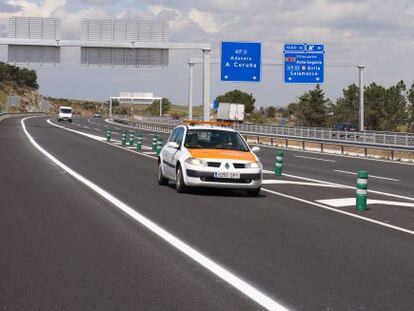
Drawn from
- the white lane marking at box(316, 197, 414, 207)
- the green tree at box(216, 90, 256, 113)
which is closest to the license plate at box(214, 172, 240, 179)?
the white lane marking at box(316, 197, 414, 207)

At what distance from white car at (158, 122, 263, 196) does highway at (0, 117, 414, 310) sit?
0.36 m

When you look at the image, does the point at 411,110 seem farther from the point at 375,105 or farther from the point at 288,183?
the point at 288,183

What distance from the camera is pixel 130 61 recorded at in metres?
48.3

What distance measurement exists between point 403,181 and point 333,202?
8387 mm

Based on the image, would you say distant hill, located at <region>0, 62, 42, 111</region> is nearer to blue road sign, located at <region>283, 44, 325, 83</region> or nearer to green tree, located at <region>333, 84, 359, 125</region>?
green tree, located at <region>333, 84, 359, 125</region>

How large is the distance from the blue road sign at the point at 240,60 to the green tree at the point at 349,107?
67289 millimetres

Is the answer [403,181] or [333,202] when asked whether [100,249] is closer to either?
[333,202]

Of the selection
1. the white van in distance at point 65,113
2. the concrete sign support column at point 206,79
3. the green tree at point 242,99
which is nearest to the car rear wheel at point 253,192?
the concrete sign support column at point 206,79

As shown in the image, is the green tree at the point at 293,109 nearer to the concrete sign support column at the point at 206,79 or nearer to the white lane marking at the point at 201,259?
the concrete sign support column at the point at 206,79

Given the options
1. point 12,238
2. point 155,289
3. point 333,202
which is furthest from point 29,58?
point 155,289

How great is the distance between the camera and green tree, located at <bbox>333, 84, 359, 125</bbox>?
4503 inches

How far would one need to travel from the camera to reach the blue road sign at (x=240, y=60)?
157ft

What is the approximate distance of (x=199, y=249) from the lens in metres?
8.81

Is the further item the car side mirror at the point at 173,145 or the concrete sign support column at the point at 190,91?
the concrete sign support column at the point at 190,91
